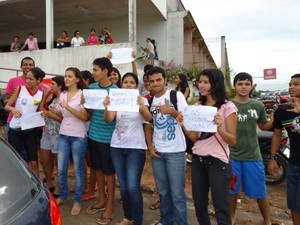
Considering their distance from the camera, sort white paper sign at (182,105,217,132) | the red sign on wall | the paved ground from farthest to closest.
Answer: the red sign on wall < the paved ground < white paper sign at (182,105,217,132)

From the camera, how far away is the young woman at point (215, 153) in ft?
8.90

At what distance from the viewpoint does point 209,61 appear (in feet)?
85.1

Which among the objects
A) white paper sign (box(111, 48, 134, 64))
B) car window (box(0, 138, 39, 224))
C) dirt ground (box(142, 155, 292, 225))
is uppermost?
white paper sign (box(111, 48, 134, 64))

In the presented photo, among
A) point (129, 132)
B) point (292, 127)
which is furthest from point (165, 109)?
point (292, 127)

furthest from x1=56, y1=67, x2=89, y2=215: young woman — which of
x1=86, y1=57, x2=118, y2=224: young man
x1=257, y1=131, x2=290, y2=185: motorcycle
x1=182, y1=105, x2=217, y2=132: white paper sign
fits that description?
x1=257, y1=131, x2=290, y2=185: motorcycle

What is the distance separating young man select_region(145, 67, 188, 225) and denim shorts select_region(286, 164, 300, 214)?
1007 mm

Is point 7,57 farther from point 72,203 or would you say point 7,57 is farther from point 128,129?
point 128,129

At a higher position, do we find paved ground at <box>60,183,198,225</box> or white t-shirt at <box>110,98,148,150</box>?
white t-shirt at <box>110,98,148,150</box>

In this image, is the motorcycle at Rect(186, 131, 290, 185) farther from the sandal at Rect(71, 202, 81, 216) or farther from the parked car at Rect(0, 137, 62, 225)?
the parked car at Rect(0, 137, 62, 225)

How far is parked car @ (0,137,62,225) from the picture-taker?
1.56 metres

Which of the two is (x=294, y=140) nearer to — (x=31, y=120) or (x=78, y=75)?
(x=78, y=75)

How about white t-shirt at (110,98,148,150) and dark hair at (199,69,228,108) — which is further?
white t-shirt at (110,98,148,150)

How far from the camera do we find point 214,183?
2.73m

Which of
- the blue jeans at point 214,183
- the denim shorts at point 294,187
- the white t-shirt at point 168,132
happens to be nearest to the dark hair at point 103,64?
the white t-shirt at point 168,132
